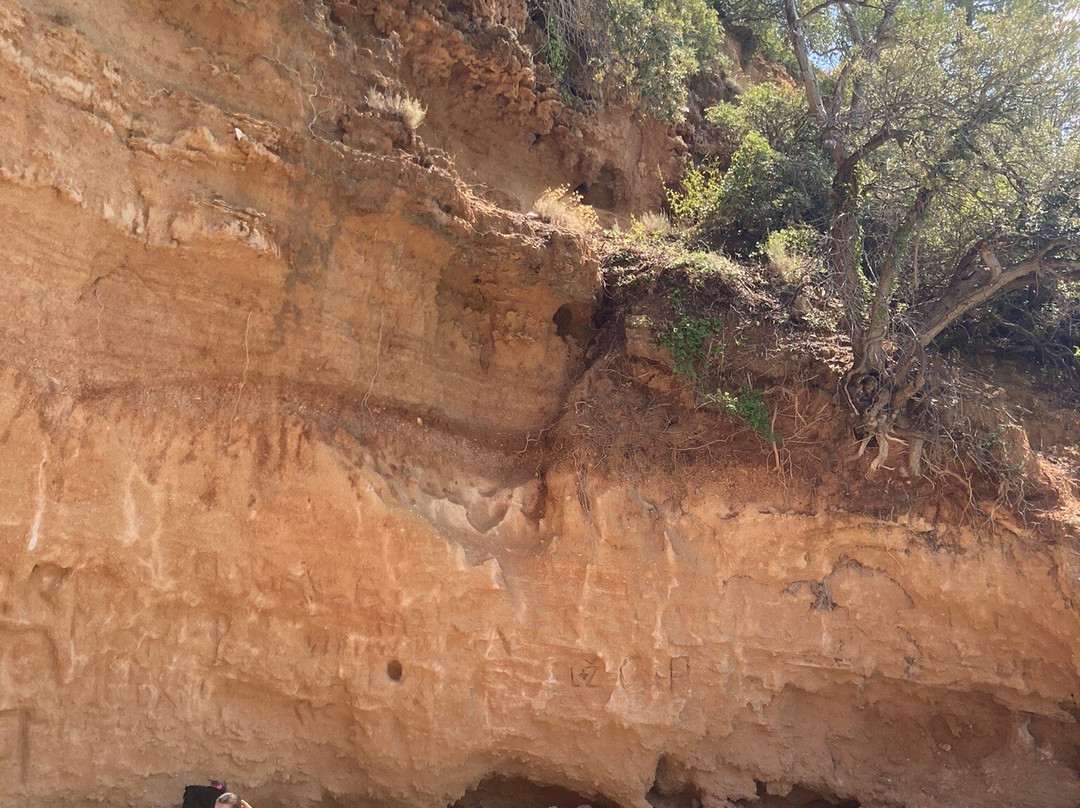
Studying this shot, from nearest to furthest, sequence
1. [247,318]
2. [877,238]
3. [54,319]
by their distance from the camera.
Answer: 1. [54,319]
2. [247,318]
3. [877,238]

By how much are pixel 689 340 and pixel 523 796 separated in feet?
13.8

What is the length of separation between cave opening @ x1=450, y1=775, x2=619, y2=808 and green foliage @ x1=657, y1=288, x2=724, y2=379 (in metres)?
3.74

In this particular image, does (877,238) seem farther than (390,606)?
Yes

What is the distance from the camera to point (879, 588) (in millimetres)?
7504

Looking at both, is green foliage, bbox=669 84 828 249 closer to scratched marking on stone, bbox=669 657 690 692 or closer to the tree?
the tree

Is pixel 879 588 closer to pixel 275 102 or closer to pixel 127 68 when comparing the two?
pixel 275 102

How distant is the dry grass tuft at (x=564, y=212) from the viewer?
8.02 m

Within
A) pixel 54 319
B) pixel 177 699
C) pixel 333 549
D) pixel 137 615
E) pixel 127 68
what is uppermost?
pixel 127 68

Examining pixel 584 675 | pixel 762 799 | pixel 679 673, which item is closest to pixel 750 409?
pixel 679 673

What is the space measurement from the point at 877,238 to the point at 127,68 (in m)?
7.27

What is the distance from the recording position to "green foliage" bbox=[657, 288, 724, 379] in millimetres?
7660

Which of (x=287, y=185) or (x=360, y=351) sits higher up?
(x=287, y=185)

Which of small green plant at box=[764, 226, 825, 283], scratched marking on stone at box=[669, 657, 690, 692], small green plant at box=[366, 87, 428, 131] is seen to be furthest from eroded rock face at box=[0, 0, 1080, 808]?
small green plant at box=[764, 226, 825, 283]

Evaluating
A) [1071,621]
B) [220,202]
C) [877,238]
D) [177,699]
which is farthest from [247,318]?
[1071,621]
